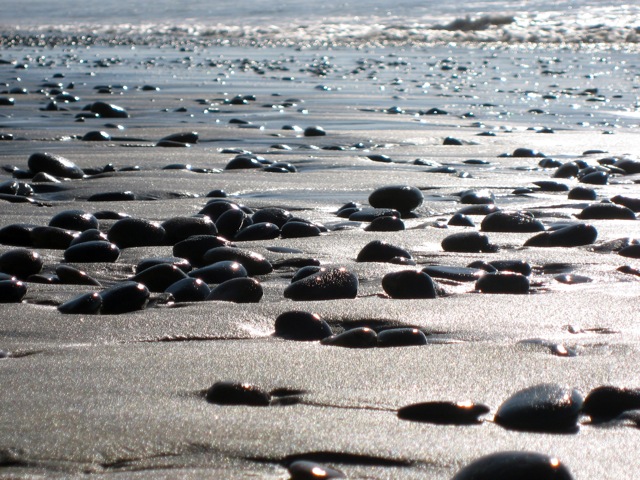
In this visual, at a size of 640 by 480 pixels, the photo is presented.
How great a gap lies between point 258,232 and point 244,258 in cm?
50

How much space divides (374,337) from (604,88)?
11033mm

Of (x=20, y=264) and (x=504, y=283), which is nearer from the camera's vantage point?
(x=504, y=283)

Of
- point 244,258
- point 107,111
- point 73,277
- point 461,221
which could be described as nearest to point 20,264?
point 73,277

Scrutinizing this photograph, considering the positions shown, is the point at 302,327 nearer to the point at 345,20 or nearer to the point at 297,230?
the point at 297,230

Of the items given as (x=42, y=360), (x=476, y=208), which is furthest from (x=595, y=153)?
(x=42, y=360)

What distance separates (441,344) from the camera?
200 cm

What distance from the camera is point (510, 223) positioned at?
3420 millimetres

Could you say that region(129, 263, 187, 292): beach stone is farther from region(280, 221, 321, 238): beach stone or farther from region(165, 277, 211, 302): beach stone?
region(280, 221, 321, 238): beach stone

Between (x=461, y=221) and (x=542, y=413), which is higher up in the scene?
(x=542, y=413)

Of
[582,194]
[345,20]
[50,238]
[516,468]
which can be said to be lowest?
[345,20]

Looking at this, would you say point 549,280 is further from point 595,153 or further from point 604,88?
point 604,88

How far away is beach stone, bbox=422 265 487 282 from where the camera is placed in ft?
8.71

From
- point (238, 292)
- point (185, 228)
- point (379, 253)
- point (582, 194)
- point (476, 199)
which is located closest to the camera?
point (238, 292)

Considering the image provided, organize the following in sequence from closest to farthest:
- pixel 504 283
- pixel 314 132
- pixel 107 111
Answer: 1. pixel 504 283
2. pixel 314 132
3. pixel 107 111
